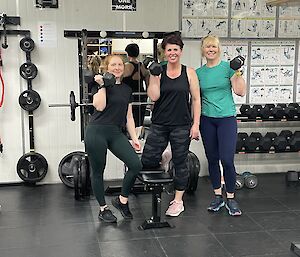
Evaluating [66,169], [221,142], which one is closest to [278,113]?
[221,142]

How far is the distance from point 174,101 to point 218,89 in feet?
1.29

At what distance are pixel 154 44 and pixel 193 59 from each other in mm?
615

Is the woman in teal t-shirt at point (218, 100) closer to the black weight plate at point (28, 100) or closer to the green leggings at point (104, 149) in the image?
the green leggings at point (104, 149)

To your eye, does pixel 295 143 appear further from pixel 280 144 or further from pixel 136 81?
pixel 136 81

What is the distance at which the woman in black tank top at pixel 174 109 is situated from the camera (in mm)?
3090

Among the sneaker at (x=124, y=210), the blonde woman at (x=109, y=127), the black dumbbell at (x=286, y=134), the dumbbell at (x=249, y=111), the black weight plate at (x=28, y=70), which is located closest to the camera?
the blonde woman at (x=109, y=127)

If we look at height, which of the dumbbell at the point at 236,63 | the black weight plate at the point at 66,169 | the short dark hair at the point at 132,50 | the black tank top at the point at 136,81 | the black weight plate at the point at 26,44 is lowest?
the black weight plate at the point at 66,169

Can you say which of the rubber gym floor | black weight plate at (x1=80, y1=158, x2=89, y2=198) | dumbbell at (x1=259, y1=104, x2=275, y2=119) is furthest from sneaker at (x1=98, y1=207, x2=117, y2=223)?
dumbbell at (x1=259, y1=104, x2=275, y2=119)

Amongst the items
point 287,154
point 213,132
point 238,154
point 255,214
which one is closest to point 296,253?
point 255,214

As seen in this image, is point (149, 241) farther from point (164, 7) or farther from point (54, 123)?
point (164, 7)

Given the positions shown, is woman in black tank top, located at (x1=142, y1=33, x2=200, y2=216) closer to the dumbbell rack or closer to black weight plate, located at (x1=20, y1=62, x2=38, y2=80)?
the dumbbell rack

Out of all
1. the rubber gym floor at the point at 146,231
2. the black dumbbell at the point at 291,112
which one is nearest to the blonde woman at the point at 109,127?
the rubber gym floor at the point at 146,231

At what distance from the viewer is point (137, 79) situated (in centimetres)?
410

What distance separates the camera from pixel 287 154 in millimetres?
4906
